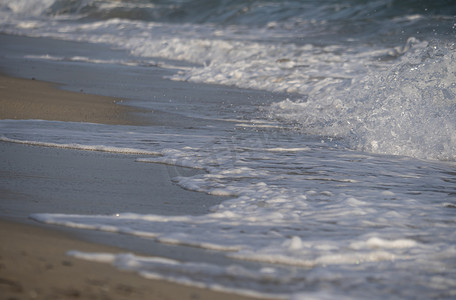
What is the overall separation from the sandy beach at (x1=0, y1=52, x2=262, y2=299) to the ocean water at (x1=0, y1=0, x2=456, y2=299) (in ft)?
0.36

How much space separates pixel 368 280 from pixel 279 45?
12.3 meters

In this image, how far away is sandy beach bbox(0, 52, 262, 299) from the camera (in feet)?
7.86

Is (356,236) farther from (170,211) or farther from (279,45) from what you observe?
(279,45)

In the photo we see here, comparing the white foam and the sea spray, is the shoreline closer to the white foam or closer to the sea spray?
the sea spray

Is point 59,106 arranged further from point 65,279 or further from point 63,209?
point 65,279

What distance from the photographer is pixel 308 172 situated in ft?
15.0

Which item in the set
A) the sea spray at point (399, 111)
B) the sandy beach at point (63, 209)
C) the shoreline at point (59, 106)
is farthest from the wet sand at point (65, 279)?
the shoreline at point (59, 106)

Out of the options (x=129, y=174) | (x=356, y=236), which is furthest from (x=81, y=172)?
(x=356, y=236)

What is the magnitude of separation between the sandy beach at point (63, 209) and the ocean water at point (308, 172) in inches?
4.3

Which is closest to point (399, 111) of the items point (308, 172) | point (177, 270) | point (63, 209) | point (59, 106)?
point (308, 172)

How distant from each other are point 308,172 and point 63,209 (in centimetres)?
182

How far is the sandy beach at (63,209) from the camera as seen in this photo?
2395 mm

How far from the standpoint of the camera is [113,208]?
353 centimetres

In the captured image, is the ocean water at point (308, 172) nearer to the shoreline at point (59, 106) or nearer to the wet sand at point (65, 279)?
the wet sand at point (65, 279)
